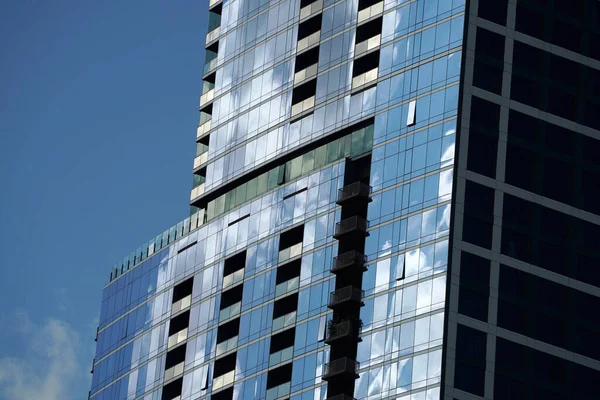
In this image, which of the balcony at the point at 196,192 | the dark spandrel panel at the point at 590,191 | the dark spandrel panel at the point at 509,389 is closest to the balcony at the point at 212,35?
the balcony at the point at 196,192

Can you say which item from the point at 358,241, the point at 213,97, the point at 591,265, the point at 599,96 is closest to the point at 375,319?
the point at 358,241

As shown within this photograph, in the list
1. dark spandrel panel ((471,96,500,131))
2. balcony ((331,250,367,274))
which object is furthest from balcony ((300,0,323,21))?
balcony ((331,250,367,274))

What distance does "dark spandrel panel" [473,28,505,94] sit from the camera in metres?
158

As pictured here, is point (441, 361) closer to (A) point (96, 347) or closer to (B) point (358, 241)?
(B) point (358, 241)

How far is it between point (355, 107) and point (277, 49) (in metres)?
15.2

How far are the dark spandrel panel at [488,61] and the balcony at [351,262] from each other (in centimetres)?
1704

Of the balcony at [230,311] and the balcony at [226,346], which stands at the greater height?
the balcony at [230,311]

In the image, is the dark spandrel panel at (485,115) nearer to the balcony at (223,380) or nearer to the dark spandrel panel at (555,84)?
the dark spandrel panel at (555,84)

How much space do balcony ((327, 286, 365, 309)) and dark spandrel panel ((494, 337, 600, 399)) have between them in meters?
12.7

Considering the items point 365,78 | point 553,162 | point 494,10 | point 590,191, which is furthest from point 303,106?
point 590,191

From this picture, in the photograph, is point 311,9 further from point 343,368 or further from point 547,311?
point 547,311

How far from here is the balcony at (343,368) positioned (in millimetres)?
152875

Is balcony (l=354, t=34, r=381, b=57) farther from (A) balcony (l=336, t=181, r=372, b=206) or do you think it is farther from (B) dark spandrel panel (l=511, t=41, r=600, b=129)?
(A) balcony (l=336, t=181, r=372, b=206)

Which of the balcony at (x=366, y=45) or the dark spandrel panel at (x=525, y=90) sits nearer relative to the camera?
the dark spandrel panel at (x=525, y=90)
